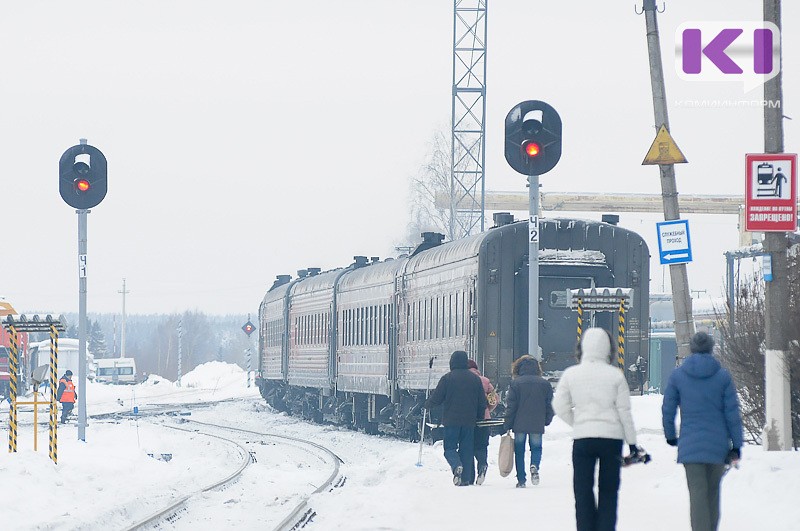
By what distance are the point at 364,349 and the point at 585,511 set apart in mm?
22387

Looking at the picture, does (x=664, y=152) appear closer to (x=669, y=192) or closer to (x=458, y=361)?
(x=669, y=192)

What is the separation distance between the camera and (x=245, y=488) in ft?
63.6

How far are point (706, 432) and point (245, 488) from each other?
10.0m

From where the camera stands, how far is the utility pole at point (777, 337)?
49.3ft

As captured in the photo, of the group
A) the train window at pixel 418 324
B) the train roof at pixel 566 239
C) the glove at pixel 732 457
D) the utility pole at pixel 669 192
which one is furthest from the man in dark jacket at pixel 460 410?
the train window at pixel 418 324

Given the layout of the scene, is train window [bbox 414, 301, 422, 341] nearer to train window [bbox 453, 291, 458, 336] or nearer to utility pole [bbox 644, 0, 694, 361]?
train window [bbox 453, 291, 458, 336]

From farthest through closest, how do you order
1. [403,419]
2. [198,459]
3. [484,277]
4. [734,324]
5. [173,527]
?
[403,419] → [198,459] → [484,277] → [734,324] → [173,527]

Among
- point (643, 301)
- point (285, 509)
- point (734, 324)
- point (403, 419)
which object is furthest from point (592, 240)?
point (285, 509)

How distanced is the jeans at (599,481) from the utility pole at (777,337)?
16.6 ft

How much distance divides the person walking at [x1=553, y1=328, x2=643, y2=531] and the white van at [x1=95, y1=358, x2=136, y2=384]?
294ft

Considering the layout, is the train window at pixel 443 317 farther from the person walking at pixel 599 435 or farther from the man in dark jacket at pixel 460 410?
the person walking at pixel 599 435

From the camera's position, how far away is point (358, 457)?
26.3 meters

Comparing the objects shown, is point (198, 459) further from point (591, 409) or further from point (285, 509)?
point (591, 409)

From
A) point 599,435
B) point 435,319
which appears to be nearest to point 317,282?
point 435,319
